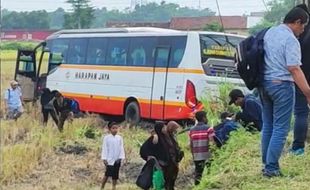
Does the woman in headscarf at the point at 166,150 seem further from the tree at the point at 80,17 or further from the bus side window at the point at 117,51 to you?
the tree at the point at 80,17

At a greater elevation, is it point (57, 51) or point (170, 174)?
point (57, 51)

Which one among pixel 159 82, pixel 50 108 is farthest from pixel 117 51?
pixel 50 108

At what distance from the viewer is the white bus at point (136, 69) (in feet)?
53.3

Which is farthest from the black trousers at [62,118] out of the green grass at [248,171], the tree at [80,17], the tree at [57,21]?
the tree at [80,17]

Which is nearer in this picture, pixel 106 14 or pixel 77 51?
pixel 77 51

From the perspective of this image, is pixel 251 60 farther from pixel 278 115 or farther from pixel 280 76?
pixel 278 115

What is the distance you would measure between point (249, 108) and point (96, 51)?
450 inches

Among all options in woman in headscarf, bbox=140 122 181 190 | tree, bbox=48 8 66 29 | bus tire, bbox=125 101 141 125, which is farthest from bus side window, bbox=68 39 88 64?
woman in headscarf, bbox=140 122 181 190

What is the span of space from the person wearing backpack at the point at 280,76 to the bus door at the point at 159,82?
1078 cm

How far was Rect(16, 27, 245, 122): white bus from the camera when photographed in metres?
16.2

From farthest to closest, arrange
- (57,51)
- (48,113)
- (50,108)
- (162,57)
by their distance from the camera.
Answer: (57,51)
(162,57)
(48,113)
(50,108)

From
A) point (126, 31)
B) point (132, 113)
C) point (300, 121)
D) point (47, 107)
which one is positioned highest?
point (126, 31)

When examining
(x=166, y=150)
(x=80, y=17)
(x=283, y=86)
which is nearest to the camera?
(x=283, y=86)

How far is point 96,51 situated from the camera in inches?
768
